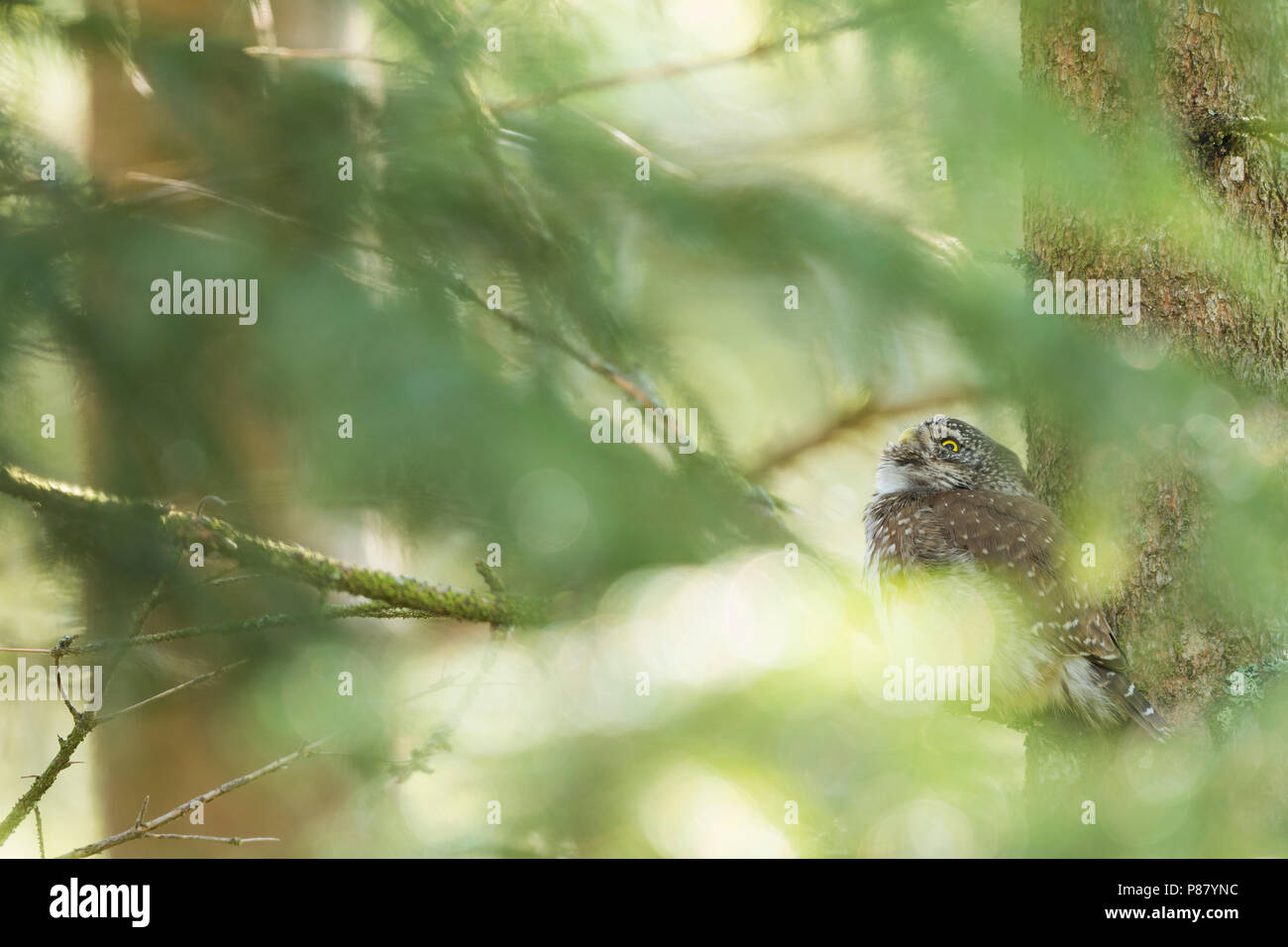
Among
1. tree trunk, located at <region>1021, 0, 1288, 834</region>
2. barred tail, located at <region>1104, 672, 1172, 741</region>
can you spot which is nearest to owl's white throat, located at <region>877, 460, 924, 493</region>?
tree trunk, located at <region>1021, 0, 1288, 834</region>

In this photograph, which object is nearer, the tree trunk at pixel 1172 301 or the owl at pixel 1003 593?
the tree trunk at pixel 1172 301

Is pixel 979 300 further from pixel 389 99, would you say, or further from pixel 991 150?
pixel 389 99

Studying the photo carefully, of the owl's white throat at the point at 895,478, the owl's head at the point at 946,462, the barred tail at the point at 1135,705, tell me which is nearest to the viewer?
the barred tail at the point at 1135,705

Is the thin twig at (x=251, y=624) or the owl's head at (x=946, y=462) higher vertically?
the owl's head at (x=946, y=462)

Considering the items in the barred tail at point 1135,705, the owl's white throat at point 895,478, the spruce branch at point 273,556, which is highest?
the owl's white throat at point 895,478

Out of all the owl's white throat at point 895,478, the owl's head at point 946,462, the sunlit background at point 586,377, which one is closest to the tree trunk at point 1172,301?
the sunlit background at point 586,377

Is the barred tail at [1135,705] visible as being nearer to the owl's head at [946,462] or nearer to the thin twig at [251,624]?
the owl's head at [946,462]

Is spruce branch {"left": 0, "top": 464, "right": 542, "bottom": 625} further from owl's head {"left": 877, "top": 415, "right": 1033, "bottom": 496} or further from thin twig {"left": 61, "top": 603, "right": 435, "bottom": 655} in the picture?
owl's head {"left": 877, "top": 415, "right": 1033, "bottom": 496}

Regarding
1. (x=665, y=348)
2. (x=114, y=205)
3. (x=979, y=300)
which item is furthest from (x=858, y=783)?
(x=114, y=205)
